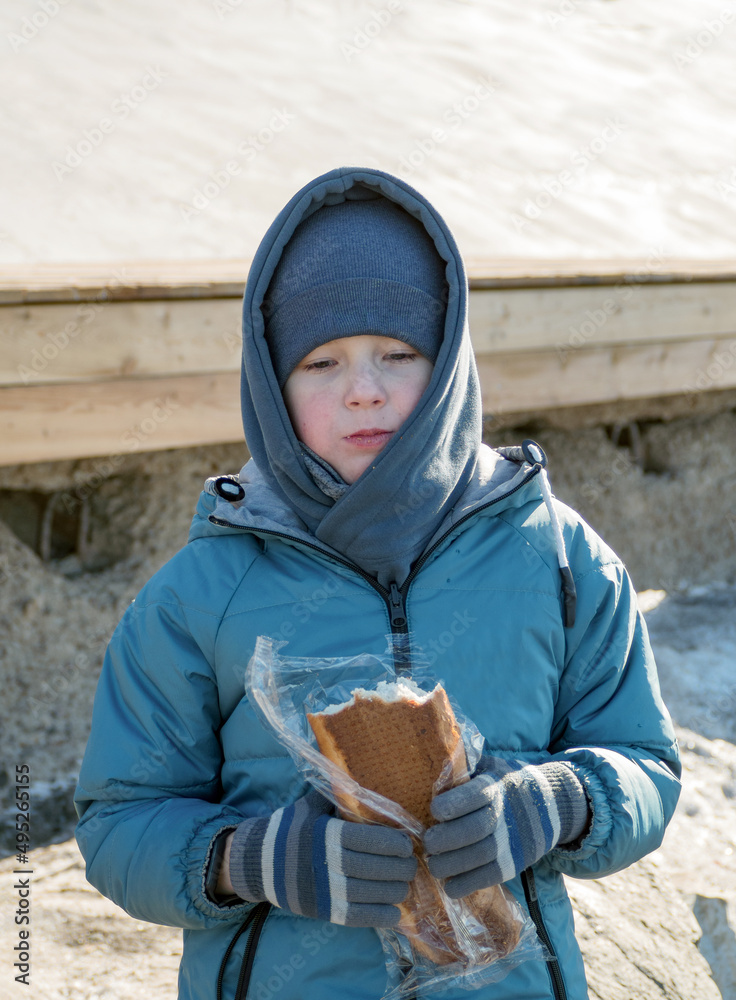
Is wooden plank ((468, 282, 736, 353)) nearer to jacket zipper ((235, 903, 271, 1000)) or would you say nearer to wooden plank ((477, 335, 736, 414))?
wooden plank ((477, 335, 736, 414))

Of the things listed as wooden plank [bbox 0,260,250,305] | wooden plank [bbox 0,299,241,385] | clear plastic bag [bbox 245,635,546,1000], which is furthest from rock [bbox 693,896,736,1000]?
wooden plank [bbox 0,260,250,305]

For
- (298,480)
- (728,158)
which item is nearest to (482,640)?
(298,480)

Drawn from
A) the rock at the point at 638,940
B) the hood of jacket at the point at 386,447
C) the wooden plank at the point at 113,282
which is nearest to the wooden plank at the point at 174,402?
the wooden plank at the point at 113,282

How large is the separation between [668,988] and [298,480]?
1336 mm

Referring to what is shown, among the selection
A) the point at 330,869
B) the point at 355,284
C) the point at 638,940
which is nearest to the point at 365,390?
the point at 355,284

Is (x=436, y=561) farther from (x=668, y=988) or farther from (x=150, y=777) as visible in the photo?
(x=668, y=988)

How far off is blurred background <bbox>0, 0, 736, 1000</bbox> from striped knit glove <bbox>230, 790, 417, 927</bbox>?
961 millimetres

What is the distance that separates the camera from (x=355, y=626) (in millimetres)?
1285

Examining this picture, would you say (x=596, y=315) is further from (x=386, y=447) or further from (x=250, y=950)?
Answer: (x=250, y=950)

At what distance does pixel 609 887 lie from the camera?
208cm

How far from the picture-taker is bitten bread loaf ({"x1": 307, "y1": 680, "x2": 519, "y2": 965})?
3.72ft

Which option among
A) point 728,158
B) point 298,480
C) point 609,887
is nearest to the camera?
point 298,480

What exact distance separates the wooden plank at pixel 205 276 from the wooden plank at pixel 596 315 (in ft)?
0.13

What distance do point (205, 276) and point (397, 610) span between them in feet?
5.50
